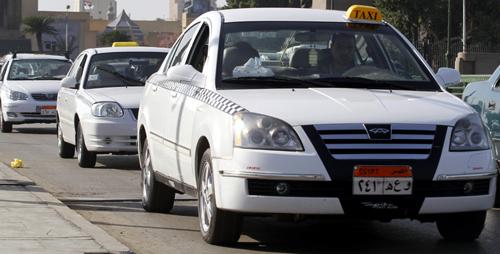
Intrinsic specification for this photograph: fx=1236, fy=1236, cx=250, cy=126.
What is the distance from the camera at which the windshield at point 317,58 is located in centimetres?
A: 916

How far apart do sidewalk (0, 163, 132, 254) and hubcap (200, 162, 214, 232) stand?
66cm

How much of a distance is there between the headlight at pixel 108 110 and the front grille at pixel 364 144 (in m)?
8.20

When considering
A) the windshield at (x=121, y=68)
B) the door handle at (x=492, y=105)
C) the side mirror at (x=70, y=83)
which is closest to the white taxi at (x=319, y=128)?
the door handle at (x=492, y=105)

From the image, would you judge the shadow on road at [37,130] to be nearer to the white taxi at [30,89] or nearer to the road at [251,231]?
the white taxi at [30,89]

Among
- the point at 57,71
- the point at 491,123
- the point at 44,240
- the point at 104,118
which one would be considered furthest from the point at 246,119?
the point at 57,71

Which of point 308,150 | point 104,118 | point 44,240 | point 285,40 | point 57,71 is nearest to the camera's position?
point 308,150

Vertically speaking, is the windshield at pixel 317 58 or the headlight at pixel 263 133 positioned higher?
the windshield at pixel 317 58

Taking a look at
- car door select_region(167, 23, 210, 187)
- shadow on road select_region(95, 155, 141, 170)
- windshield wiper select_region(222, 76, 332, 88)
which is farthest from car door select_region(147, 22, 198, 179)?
shadow on road select_region(95, 155, 141, 170)

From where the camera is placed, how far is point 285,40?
379 inches

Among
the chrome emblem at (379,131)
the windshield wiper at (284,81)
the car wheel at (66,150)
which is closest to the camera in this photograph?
the chrome emblem at (379,131)

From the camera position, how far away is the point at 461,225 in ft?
29.8

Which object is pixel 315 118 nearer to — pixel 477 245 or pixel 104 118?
pixel 477 245

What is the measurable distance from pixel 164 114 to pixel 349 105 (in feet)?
7.61

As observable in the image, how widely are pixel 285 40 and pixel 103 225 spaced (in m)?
2.25
